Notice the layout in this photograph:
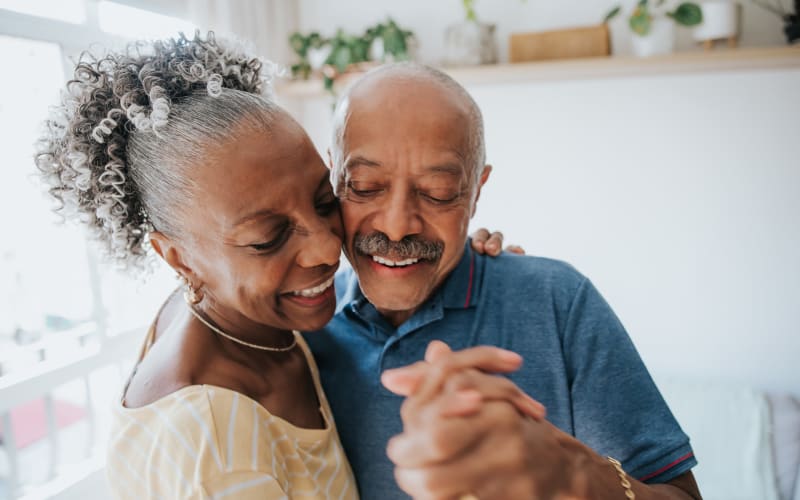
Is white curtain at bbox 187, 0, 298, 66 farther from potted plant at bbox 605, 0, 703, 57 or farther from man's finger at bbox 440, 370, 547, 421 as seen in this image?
man's finger at bbox 440, 370, 547, 421

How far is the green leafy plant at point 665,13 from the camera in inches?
88.0

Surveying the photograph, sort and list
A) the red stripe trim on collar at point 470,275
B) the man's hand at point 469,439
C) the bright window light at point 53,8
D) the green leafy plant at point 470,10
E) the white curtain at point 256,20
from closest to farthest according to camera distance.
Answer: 1. the man's hand at point 469,439
2. the red stripe trim on collar at point 470,275
3. the bright window light at point 53,8
4. the white curtain at point 256,20
5. the green leafy plant at point 470,10

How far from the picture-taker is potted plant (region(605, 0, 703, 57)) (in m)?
2.24

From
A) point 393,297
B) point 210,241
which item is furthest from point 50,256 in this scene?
point 393,297

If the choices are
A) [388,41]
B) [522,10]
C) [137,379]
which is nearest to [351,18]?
[388,41]

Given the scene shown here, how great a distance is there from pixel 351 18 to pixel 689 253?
89.1 inches

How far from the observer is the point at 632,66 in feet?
7.57

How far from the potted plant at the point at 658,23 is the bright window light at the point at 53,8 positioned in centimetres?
227

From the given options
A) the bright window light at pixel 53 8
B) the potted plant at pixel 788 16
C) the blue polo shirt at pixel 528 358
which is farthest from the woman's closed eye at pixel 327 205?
the potted plant at pixel 788 16

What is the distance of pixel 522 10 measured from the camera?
8.64ft

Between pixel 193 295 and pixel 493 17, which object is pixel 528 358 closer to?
pixel 193 295

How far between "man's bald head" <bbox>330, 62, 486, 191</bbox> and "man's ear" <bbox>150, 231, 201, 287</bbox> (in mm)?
327

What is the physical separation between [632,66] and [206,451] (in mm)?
2320

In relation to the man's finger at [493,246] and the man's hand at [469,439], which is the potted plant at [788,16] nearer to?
the man's finger at [493,246]
